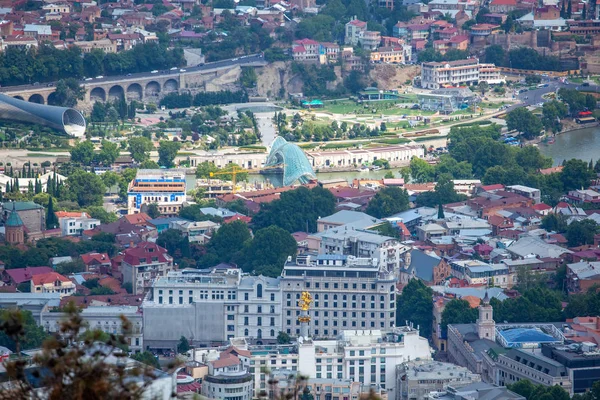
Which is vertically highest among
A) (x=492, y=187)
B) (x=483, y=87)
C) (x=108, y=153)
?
(x=483, y=87)

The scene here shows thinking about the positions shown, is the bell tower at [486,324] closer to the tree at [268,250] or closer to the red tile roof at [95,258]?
the tree at [268,250]

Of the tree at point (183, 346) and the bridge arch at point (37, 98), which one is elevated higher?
the bridge arch at point (37, 98)

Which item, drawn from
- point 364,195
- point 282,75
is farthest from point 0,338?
point 282,75

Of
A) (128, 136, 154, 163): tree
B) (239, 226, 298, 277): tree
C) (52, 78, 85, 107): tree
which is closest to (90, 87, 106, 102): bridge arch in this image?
(52, 78, 85, 107): tree

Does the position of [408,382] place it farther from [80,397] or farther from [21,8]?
[21,8]

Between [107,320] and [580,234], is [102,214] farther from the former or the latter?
A: [580,234]

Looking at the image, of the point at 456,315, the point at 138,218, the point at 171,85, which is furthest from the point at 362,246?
the point at 171,85

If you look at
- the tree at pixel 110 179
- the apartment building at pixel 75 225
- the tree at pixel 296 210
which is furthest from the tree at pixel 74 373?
the tree at pixel 110 179
